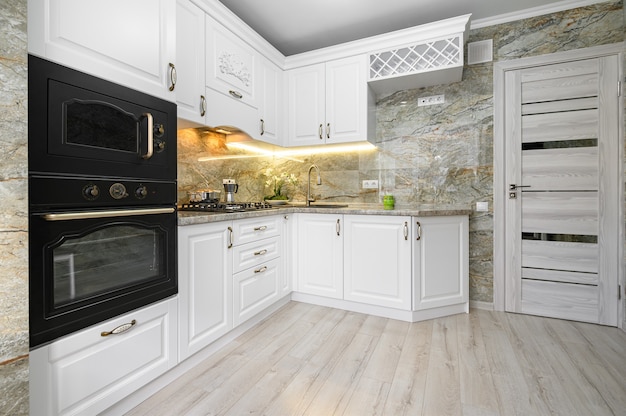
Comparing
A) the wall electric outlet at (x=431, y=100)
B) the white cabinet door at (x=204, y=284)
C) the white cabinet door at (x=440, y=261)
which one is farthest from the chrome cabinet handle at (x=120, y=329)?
the wall electric outlet at (x=431, y=100)

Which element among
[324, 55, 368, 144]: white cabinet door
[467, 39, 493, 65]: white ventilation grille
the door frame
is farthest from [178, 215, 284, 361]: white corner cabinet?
[467, 39, 493, 65]: white ventilation grille

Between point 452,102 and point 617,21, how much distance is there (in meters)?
1.30

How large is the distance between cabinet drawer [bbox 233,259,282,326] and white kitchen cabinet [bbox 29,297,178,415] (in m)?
0.56

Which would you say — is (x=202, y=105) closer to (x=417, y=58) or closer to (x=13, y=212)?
(x=13, y=212)

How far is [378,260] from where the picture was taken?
2.58m

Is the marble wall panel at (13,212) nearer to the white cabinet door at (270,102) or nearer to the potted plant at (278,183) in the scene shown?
Result: the white cabinet door at (270,102)

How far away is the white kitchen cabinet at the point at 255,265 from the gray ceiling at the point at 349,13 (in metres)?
1.79

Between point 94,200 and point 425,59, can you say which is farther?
point 425,59

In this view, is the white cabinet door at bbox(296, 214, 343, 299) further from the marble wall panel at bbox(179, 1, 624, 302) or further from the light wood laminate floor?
the marble wall panel at bbox(179, 1, 624, 302)

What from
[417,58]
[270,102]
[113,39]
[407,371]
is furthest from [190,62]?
[407,371]

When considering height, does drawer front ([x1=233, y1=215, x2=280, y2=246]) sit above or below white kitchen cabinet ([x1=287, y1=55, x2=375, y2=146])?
below

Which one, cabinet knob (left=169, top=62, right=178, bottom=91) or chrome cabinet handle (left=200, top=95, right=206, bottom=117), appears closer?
cabinet knob (left=169, top=62, right=178, bottom=91)

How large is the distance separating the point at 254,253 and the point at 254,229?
0.19m

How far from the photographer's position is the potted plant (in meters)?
3.38
